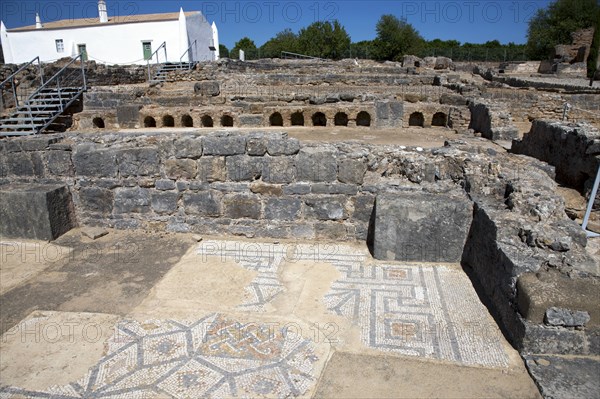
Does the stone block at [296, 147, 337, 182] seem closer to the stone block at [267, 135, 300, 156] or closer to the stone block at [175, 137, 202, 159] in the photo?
the stone block at [267, 135, 300, 156]

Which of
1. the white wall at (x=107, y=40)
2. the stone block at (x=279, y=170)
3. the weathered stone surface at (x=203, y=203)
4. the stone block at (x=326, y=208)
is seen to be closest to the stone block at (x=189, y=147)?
the weathered stone surface at (x=203, y=203)

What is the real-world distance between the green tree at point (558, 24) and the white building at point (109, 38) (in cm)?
3218

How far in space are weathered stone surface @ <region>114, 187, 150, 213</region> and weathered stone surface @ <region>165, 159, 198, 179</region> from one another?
44cm

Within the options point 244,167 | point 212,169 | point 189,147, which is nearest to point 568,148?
point 244,167

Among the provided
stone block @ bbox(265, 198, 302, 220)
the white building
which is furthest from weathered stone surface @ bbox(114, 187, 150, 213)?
the white building

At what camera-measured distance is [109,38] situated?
117 feet

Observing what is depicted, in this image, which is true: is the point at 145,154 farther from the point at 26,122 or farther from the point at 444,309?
the point at 26,122

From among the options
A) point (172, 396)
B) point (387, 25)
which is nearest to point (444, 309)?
point (172, 396)

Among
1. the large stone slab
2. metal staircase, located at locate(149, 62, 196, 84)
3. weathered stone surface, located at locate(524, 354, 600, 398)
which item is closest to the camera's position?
weathered stone surface, located at locate(524, 354, 600, 398)

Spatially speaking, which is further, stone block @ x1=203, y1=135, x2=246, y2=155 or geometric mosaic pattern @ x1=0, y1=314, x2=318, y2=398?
stone block @ x1=203, y1=135, x2=246, y2=155

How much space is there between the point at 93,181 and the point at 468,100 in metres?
11.3

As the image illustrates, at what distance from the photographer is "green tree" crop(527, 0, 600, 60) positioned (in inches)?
1572

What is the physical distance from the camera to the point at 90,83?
1797cm

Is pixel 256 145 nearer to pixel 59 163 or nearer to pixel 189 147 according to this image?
pixel 189 147
